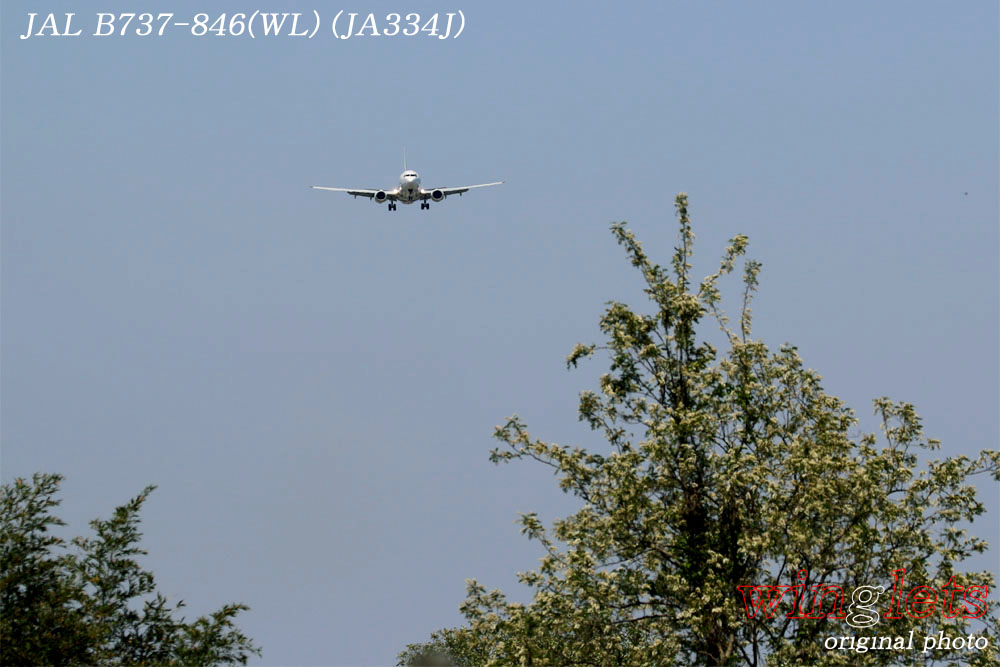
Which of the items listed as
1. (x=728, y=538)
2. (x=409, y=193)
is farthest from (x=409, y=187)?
(x=728, y=538)

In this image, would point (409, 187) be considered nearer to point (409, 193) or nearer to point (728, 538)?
point (409, 193)

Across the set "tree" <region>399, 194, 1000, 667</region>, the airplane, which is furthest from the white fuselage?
"tree" <region>399, 194, 1000, 667</region>

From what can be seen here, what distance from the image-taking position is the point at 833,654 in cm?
2527

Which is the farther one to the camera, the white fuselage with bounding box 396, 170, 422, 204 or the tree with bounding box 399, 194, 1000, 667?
the white fuselage with bounding box 396, 170, 422, 204

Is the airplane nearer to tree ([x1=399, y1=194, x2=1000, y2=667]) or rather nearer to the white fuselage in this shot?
the white fuselage

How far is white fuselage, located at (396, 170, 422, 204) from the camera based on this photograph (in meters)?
97.3

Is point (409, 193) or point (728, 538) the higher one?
point (409, 193)

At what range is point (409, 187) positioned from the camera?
97.3m

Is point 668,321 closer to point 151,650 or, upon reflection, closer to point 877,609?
point 877,609

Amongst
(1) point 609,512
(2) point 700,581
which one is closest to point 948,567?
(2) point 700,581

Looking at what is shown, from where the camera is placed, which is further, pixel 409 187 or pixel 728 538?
pixel 409 187

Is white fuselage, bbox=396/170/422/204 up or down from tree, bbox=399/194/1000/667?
up

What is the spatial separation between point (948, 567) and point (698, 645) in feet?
16.5

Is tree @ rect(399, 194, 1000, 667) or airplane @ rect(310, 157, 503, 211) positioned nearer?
tree @ rect(399, 194, 1000, 667)
